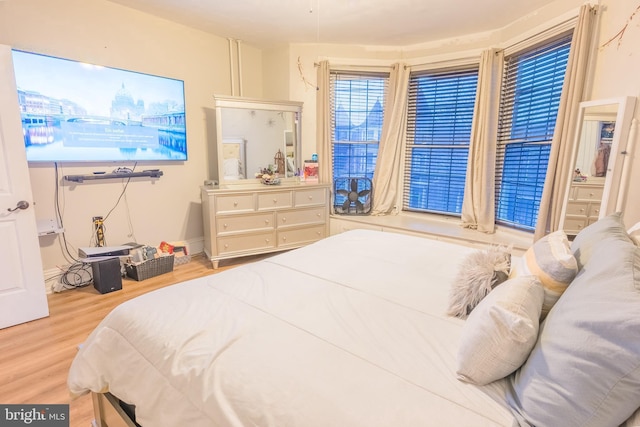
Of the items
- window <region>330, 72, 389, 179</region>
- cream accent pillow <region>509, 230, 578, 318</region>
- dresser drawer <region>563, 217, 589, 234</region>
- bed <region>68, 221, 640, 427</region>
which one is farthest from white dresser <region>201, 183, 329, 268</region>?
cream accent pillow <region>509, 230, 578, 318</region>

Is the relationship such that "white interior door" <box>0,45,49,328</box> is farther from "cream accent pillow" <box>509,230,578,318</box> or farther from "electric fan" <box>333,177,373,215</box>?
"cream accent pillow" <box>509,230,578,318</box>

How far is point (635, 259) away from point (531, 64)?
111 inches

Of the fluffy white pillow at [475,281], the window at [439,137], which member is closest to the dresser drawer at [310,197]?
the window at [439,137]

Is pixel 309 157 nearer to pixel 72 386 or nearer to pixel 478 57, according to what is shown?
pixel 478 57

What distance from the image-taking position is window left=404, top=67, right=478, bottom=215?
140 inches

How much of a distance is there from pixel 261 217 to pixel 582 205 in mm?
2781

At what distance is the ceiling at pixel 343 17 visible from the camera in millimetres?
2814

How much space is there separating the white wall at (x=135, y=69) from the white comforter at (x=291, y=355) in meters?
2.14

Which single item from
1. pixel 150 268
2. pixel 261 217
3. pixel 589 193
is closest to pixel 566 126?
pixel 589 193

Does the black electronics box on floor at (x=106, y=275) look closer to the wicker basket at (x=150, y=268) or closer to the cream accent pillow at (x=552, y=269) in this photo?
the wicker basket at (x=150, y=268)

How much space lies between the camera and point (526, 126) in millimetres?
3012

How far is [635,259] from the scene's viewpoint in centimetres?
82

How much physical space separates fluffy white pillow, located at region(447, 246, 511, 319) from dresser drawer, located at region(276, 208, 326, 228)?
249cm

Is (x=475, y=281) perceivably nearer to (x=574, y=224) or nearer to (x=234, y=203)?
(x=574, y=224)
